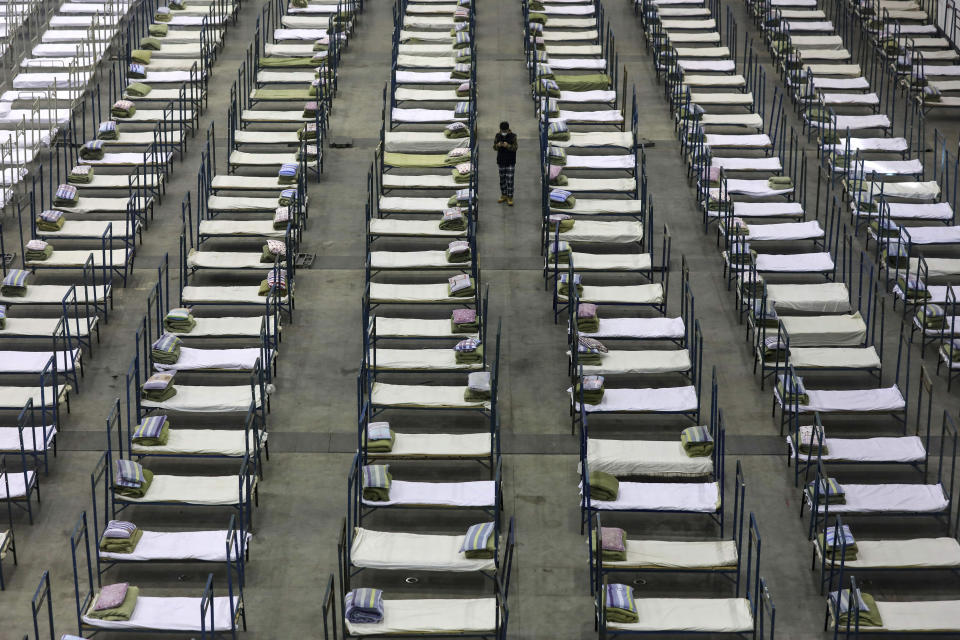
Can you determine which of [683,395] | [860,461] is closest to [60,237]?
[683,395]

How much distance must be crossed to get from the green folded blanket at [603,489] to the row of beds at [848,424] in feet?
7.83

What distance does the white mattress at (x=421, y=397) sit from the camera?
20922 mm

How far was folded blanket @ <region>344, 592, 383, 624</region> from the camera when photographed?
17.0 metres

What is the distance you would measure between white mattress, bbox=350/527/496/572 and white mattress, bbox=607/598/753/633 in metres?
1.85

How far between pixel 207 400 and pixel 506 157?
836cm

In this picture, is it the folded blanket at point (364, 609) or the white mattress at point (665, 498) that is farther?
the white mattress at point (665, 498)

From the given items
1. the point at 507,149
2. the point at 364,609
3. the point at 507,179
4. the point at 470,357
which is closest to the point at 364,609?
the point at 364,609

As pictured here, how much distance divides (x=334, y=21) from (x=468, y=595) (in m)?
20.1

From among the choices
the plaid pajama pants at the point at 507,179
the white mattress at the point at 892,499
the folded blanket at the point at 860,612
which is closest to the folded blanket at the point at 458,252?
the plaid pajama pants at the point at 507,179

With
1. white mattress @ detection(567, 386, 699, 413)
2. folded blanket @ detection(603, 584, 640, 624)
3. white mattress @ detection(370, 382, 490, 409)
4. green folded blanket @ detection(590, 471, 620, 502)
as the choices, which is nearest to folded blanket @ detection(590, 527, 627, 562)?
folded blanket @ detection(603, 584, 640, 624)

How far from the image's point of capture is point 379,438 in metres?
19.9

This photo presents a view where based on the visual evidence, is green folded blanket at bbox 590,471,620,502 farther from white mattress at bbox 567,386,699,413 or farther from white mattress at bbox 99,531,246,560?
white mattress at bbox 99,531,246,560

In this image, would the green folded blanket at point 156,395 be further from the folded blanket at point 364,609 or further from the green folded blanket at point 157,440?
the folded blanket at point 364,609

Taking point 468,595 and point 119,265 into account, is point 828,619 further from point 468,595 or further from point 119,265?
point 119,265
